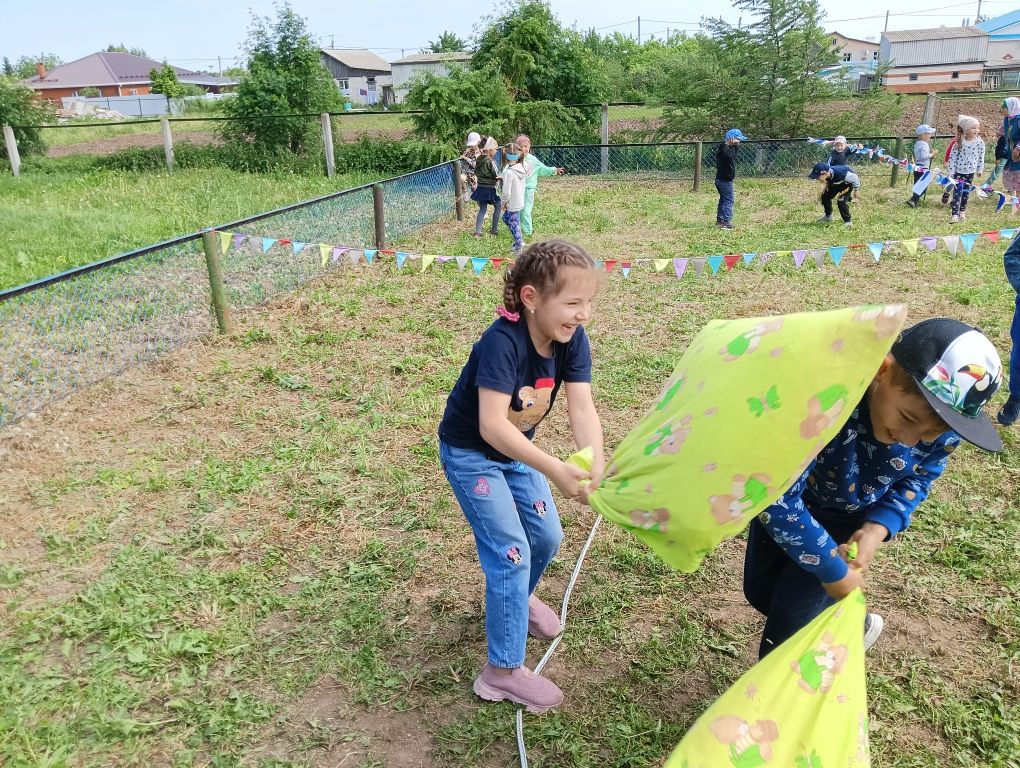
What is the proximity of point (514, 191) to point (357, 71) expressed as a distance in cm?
7750

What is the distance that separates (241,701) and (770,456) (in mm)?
1979

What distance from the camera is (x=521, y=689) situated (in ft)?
7.98

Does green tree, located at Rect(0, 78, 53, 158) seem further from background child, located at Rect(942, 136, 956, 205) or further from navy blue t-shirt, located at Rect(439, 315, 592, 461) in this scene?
navy blue t-shirt, located at Rect(439, 315, 592, 461)

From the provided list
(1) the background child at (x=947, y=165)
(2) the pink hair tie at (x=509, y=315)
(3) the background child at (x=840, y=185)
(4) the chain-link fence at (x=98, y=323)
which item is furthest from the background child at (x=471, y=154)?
(2) the pink hair tie at (x=509, y=315)

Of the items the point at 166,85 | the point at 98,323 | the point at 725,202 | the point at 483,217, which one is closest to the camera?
the point at 98,323

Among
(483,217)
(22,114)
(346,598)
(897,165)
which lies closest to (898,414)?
(346,598)

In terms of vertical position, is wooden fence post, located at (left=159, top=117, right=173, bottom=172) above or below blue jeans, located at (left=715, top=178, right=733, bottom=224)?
above

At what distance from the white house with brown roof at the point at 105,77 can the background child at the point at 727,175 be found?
80.4 meters

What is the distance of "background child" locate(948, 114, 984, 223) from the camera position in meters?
10.1

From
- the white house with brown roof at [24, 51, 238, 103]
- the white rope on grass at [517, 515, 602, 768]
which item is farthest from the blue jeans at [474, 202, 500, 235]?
the white house with brown roof at [24, 51, 238, 103]

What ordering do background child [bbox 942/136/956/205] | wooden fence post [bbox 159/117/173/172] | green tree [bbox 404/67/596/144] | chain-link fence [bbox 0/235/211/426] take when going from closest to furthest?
chain-link fence [bbox 0/235/211/426] < background child [bbox 942/136/956/205] < green tree [bbox 404/67/596/144] < wooden fence post [bbox 159/117/173/172]

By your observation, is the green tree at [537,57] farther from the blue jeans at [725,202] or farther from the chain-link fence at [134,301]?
the chain-link fence at [134,301]

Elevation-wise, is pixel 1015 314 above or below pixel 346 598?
above

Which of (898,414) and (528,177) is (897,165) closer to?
(528,177)
